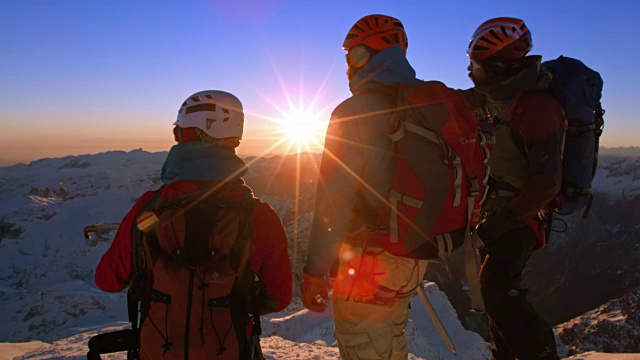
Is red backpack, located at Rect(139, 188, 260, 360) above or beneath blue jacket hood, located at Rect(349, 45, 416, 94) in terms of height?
beneath

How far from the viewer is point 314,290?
3.55 meters

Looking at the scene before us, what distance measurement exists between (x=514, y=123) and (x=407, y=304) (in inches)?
92.9

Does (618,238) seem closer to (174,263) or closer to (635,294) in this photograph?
(635,294)

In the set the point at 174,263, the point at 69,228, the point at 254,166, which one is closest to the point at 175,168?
the point at 174,263

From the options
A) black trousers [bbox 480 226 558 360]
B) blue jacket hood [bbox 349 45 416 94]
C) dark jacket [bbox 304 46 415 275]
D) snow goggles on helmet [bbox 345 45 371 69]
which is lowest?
black trousers [bbox 480 226 558 360]

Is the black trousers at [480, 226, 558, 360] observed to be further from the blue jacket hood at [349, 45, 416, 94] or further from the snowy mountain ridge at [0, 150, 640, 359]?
the snowy mountain ridge at [0, 150, 640, 359]

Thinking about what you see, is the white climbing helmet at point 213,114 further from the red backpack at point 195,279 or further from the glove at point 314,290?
the glove at point 314,290

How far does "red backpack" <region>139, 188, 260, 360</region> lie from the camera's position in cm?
327

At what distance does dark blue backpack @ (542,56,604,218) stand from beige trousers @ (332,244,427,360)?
7.40ft

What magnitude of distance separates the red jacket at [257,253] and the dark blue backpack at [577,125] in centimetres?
334

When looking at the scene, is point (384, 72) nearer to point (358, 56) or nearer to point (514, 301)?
point (358, 56)

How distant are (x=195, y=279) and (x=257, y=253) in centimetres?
63

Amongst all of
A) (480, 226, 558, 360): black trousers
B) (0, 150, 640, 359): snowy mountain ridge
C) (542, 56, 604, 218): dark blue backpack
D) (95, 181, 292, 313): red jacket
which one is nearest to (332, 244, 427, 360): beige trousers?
(95, 181, 292, 313): red jacket

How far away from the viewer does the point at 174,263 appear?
10.9ft
